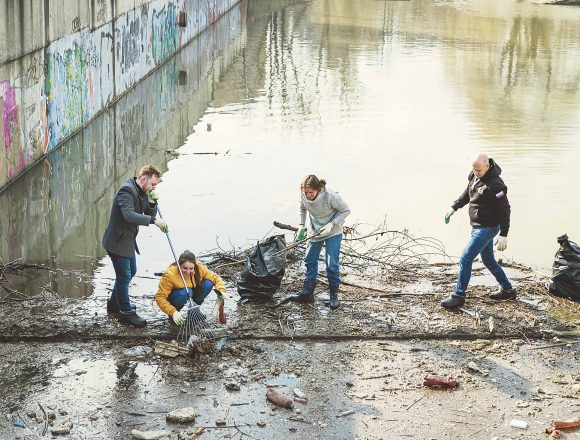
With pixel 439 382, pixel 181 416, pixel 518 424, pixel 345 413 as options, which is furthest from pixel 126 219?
pixel 518 424

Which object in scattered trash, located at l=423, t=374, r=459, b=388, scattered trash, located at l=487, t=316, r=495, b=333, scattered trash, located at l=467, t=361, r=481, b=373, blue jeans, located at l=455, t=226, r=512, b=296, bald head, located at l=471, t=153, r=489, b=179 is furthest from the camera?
blue jeans, located at l=455, t=226, r=512, b=296

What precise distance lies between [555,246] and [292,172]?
5580 mm

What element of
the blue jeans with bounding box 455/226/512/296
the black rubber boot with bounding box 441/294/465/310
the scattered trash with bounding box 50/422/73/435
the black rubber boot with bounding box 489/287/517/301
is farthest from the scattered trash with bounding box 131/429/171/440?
the black rubber boot with bounding box 489/287/517/301

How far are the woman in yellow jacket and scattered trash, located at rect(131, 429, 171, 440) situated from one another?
1.67m

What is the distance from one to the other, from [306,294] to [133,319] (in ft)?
6.48

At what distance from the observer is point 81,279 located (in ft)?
37.0

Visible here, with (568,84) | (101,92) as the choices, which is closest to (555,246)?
(101,92)

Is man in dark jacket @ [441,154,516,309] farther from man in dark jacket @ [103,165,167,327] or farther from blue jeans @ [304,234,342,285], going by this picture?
man in dark jacket @ [103,165,167,327]

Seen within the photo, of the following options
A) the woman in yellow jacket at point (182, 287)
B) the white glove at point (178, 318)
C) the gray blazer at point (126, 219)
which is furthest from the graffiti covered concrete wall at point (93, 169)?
the white glove at point (178, 318)

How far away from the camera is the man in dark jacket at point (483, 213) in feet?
31.9

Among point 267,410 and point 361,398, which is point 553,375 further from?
point 267,410

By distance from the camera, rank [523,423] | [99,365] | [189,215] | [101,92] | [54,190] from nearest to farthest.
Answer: [523,423]
[99,365]
[189,215]
[54,190]
[101,92]

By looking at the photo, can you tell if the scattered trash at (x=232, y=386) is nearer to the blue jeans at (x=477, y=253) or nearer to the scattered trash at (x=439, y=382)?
the scattered trash at (x=439, y=382)

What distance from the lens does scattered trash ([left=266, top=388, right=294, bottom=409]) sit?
309 inches
